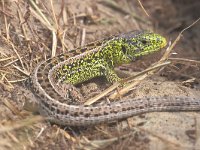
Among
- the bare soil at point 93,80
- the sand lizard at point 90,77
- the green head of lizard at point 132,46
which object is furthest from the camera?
the green head of lizard at point 132,46

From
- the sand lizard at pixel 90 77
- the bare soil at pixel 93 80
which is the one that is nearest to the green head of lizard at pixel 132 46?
the sand lizard at pixel 90 77

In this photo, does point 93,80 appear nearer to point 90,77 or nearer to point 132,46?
point 90,77

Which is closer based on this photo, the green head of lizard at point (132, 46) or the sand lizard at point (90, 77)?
the sand lizard at point (90, 77)

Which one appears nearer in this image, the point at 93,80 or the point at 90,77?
the point at 90,77

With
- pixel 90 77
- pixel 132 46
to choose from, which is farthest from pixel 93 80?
pixel 132 46

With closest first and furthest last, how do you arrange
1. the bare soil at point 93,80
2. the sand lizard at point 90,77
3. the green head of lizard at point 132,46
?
the bare soil at point 93,80
the sand lizard at point 90,77
the green head of lizard at point 132,46

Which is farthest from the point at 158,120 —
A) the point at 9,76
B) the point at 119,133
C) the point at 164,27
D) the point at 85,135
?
Result: the point at 164,27

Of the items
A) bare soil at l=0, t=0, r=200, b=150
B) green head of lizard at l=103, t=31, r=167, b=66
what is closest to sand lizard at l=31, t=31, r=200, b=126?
green head of lizard at l=103, t=31, r=167, b=66

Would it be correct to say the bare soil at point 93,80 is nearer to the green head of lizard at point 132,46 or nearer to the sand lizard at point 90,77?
the sand lizard at point 90,77
